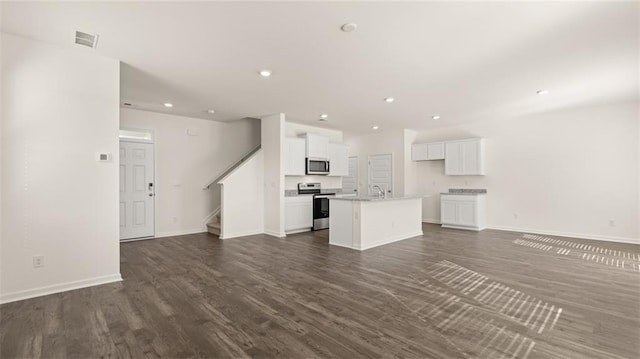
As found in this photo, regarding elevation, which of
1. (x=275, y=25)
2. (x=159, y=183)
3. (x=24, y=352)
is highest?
(x=275, y=25)

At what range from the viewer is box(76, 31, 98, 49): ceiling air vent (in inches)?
116

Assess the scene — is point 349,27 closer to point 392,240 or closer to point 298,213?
point 392,240

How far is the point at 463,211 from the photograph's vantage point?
723 centimetres

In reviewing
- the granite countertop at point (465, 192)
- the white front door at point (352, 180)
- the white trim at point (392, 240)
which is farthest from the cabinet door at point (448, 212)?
the white front door at point (352, 180)

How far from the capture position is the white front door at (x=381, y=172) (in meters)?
8.92

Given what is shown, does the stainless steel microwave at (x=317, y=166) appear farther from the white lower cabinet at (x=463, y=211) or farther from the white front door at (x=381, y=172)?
the white lower cabinet at (x=463, y=211)

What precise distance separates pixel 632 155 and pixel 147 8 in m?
8.18

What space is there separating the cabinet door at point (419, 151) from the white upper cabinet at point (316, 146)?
278 cm

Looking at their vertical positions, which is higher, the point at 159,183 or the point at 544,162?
the point at 544,162

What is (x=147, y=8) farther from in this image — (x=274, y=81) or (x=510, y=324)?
(x=510, y=324)

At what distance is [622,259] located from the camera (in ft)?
14.6

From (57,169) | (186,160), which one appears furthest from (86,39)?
(186,160)

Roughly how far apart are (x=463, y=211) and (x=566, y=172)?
7.29ft

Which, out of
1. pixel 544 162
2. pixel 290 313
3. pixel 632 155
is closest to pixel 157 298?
pixel 290 313
